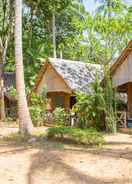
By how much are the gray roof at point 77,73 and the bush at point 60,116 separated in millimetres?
1575

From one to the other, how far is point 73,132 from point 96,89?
224 inches

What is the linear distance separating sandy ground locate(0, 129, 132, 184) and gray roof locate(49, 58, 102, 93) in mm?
10076

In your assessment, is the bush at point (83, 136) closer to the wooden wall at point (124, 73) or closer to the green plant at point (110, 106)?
the green plant at point (110, 106)

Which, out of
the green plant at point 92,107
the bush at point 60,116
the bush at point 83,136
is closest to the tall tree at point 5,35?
the bush at point 60,116

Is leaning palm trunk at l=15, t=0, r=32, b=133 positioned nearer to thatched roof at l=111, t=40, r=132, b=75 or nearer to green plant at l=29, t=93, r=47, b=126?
thatched roof at l=111, t=40, r=132, b=75

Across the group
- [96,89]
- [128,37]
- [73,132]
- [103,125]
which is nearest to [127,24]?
[128,37]

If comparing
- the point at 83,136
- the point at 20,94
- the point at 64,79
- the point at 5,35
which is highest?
the point at 5,35

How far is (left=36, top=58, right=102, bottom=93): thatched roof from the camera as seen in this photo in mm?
23531

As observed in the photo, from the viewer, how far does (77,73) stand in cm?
2555

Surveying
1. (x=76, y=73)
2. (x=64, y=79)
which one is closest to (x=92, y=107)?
(x=64, y=79)

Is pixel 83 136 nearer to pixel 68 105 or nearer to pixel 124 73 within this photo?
pixel 124 73

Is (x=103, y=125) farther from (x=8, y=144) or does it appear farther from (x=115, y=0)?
(x=115, y=0)

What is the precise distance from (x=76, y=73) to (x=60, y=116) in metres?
3.62

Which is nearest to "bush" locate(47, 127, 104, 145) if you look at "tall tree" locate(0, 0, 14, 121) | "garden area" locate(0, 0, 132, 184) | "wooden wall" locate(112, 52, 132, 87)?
"garden area" locate(0, 0, 132, 184)
